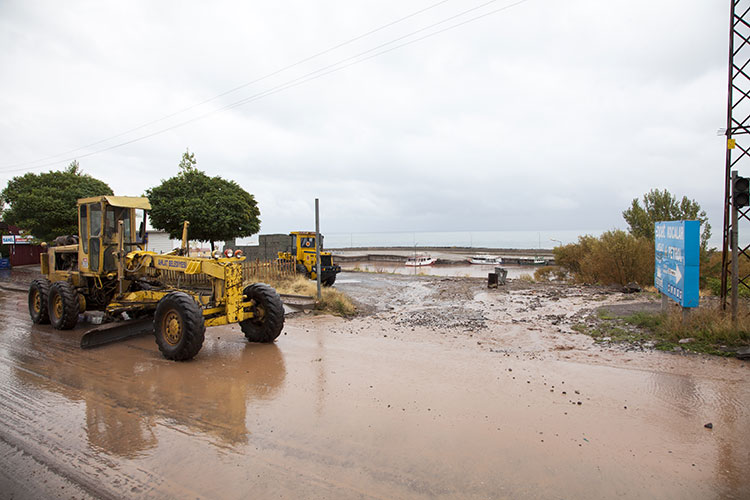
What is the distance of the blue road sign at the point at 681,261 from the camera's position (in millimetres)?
8719

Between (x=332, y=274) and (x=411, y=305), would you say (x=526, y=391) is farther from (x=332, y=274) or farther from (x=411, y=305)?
(x=332, y=274)

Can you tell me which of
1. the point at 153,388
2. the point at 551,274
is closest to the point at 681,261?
the point at 153,388

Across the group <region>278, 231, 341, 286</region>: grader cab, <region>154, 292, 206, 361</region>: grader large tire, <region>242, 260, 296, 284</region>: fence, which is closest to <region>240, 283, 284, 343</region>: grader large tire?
<region>154, 292, 206, 361</region>: grader large tire

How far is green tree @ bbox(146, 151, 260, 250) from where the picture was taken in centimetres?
2619

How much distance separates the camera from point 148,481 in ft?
12.7

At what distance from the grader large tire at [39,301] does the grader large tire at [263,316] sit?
5662 mm

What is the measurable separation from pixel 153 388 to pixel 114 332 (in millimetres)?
3360

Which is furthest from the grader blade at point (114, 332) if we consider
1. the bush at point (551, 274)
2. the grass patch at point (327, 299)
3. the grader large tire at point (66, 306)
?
the bush at point (551, 274)

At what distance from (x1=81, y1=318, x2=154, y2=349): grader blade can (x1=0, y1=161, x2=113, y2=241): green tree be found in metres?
21.3

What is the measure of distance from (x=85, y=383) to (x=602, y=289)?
1720cm

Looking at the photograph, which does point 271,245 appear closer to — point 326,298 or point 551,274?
point 326,298

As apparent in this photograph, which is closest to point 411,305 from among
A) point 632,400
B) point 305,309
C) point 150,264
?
point 305,309

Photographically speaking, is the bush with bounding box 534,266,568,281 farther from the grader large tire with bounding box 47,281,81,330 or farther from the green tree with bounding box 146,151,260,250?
the grader large tire with bounding box 47,281,81,330

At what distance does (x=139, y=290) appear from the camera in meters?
9.90
